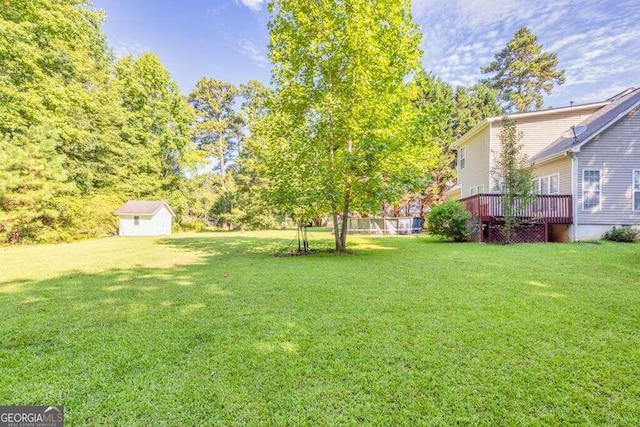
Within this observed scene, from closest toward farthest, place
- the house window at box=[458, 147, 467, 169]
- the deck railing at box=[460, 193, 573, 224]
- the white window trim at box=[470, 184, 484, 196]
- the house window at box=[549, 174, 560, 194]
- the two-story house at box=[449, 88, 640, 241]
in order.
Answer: the two-story house at box=[449, 88, 640, 241]
the deck railing at box=[460, 193, 573, 224]
the house window at box=[549, 174, 560, 194]
the white window trim at box=[470, 184, 484, 196]
the house window at box=[458, 147, 467, 169]

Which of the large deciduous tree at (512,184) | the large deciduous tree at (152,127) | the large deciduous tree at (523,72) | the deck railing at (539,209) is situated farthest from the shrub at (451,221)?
the large deciduous tree at (152,127)

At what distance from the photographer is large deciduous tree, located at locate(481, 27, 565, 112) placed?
27938mm

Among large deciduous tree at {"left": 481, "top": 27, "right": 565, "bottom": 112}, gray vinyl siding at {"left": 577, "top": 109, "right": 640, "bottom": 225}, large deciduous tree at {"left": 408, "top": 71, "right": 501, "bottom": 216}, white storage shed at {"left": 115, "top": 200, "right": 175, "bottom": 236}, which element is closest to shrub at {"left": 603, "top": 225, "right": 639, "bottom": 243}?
gray vinyl siding at {"left": 577, "top": 109, "right": 640, "bottom": 225}

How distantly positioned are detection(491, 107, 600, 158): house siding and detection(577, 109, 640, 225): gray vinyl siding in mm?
3332

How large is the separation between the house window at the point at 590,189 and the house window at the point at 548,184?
959 millimetres

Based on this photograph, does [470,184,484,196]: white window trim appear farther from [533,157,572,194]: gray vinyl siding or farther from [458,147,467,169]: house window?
[533,157,572,194]: gray vinyl siding

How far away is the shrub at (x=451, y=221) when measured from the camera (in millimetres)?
12388

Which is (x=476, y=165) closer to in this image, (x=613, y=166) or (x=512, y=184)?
(x=613, y=166)

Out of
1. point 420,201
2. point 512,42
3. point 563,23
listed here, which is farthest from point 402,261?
point 512,42

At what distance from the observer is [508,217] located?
11117mm

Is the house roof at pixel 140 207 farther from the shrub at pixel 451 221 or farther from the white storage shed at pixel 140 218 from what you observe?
the shrub at pixel 451 221

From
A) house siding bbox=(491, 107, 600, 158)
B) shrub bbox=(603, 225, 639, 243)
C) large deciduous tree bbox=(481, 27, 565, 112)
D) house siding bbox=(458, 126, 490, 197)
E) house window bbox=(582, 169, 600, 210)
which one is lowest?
shrub bbox=(603, 225, 639, 243)

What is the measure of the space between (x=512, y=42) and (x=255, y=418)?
3759 centimetres

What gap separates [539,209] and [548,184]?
89.9 inches
